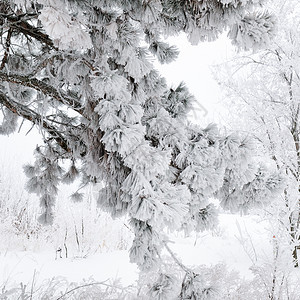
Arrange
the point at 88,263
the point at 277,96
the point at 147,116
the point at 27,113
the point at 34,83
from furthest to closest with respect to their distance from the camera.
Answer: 1. the point at 277,96
2. the point at 88,263
3. the point at 27,113
4. the point at 34,83
5. the point at 147,116

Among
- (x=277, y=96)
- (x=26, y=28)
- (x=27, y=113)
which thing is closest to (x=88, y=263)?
(x=27, y=113)

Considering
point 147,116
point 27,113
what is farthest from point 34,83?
point 147,116

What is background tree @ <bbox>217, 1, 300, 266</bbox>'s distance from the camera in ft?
17.9

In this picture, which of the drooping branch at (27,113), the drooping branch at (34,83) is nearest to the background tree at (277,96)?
the drooping branch at (27,113)

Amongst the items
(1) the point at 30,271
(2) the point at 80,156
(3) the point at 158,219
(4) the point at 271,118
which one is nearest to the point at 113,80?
(3) the point at 158,219

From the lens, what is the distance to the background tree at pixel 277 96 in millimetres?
5445

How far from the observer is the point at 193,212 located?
1.69 metres

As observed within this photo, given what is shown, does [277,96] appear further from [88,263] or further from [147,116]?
[147,116]

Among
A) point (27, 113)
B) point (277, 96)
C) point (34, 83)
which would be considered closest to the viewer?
point (34, 83)

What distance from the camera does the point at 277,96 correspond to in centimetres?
593

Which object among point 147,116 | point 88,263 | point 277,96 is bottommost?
point 88,263

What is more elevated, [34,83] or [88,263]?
[34,83]

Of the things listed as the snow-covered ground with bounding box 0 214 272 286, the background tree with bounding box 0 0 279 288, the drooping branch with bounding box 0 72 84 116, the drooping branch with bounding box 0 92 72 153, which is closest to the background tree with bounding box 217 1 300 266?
the snow-covered ground with bounding box 0 214 272 286

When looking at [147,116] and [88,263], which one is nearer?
[147,116]
